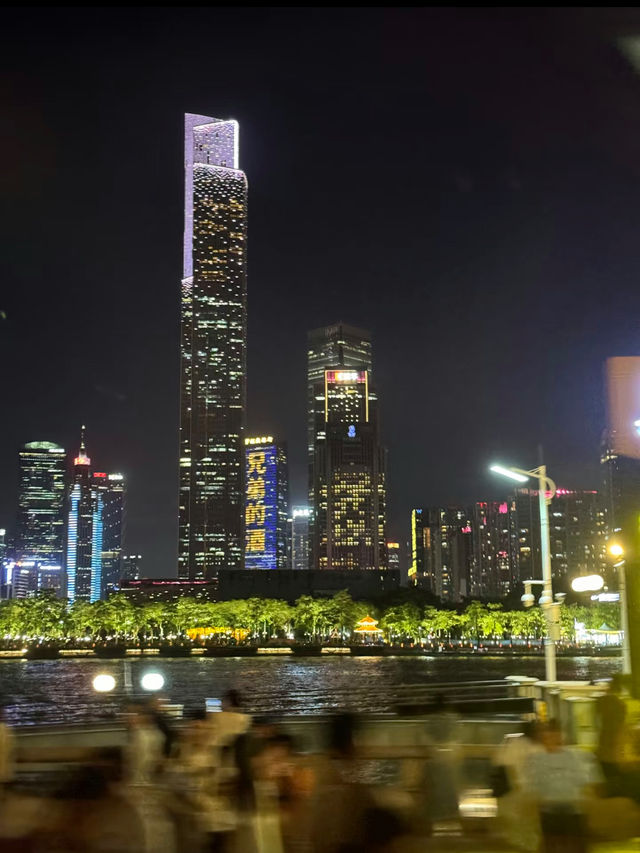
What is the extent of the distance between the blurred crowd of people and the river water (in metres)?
22.8

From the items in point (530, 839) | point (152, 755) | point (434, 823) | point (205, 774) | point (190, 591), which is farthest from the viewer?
point (190, 591)

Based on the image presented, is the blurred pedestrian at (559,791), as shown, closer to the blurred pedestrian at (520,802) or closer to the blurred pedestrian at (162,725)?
the blurred pedestrian at (520,802)

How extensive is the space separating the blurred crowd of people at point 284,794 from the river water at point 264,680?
22839 millimetres

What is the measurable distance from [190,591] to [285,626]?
55119 millimetres

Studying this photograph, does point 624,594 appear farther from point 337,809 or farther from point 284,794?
point 337,809

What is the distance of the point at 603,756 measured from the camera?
1112 centimetres

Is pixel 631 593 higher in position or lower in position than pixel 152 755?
higher

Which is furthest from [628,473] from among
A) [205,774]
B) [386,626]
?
[386,626]

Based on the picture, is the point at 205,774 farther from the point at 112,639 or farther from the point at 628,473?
the point at 112,639

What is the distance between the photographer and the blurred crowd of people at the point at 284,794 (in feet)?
22.5

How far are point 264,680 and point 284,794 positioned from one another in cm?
7021

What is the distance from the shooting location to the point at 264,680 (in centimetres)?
7619

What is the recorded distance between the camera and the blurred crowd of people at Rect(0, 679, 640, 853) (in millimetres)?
6859

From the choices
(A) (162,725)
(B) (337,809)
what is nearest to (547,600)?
(A) (162,725)
